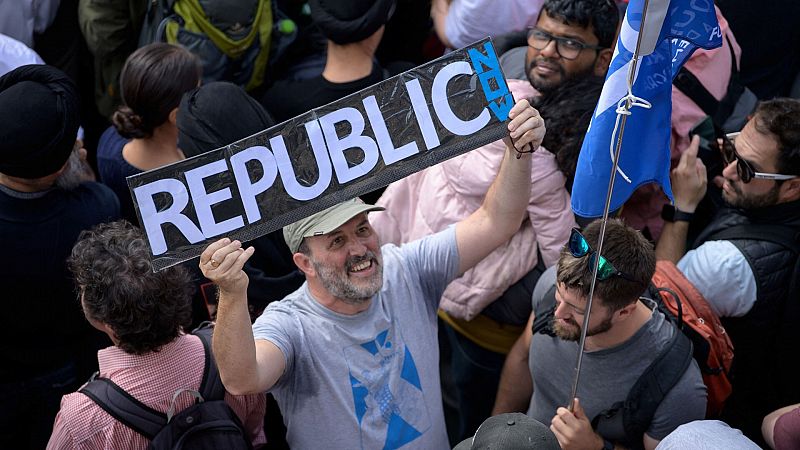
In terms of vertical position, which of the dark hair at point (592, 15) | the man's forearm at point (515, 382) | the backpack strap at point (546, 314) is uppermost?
the dark hair at point (592, 15)

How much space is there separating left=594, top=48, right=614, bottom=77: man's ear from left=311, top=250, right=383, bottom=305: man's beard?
1499 mm

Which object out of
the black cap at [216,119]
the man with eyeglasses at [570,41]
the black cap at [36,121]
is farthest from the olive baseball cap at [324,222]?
the man with eyeglasses at [570,41]

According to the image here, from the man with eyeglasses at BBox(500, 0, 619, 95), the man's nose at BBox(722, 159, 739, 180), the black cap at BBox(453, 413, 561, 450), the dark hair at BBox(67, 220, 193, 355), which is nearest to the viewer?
the black cap at BBox(453, 413, 561, 450)

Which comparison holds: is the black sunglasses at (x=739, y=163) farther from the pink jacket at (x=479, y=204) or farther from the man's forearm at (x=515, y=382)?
the man's forearm at (x=515, y=382)

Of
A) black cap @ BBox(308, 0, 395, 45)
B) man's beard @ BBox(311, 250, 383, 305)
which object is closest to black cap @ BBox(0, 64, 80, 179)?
man's beard @ BBox(311, 250, 383, 305)

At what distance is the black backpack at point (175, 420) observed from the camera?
9.01 ft

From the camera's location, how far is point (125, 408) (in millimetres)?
2756

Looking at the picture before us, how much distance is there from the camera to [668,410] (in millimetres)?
3035

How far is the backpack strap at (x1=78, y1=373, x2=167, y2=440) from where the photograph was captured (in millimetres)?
2742

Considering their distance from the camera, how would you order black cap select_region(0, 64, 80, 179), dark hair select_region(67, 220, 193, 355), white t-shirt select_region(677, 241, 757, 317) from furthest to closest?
white t-shirt select_region(677, 241, 757, 317) < black cap select_region(0, 64, 80, 179) < dark hair select_region(67, 220, 193, 355)

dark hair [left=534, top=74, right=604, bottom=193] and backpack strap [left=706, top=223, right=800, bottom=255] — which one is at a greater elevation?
dark hair [left=534, top=74, right=604, bottom=193]

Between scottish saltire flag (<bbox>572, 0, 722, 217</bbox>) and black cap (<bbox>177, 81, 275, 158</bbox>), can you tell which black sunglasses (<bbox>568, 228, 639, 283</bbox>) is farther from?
black cap (<bbox>177, 81, 275, 158</bbox>)

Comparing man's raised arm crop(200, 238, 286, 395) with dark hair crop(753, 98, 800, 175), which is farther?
dark hair crop(753, 98, 800, 175)

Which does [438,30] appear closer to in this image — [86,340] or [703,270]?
[703,270]
